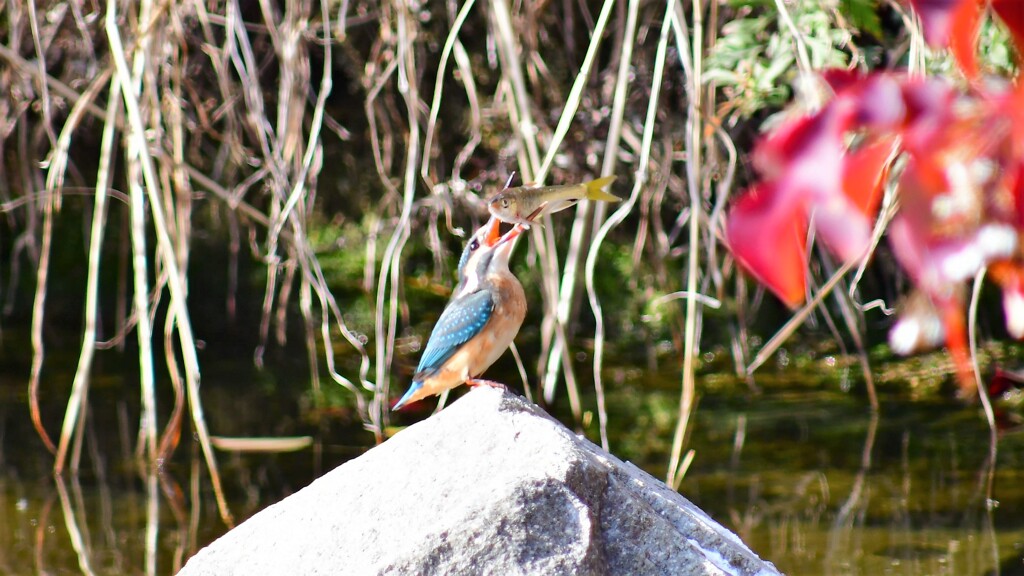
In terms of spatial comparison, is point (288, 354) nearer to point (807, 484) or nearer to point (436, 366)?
point (807, 484)

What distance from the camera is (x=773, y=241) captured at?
2.10 feet

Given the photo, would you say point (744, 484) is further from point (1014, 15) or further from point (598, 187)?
point (1014, 15)

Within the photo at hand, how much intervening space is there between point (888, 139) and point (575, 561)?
131 centimetres

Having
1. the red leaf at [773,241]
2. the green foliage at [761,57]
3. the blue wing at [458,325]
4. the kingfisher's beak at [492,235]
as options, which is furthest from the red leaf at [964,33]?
the green foliage at [761,57]

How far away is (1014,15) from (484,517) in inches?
53.4

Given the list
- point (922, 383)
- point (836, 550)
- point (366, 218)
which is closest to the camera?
point (836, 550)

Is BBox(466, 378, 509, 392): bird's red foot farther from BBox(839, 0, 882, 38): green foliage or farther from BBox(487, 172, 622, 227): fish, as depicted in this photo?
BBox(839, 0, 882, 38): green foliage

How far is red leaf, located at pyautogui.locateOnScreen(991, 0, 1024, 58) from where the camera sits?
2.37ft

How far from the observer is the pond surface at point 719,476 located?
367 centimetres

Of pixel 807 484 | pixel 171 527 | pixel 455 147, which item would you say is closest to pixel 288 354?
pixel 455 147

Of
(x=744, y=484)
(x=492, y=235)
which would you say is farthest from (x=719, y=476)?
(x=492, y=235)

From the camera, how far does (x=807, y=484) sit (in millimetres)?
4281

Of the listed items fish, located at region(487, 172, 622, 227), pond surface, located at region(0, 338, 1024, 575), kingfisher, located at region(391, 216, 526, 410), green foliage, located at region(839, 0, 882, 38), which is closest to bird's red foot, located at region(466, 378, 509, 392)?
kingfisher, located at region(391, 216, 526, 410)

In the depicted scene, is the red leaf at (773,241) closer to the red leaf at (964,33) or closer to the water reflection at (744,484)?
the red leaf at (964,33)
